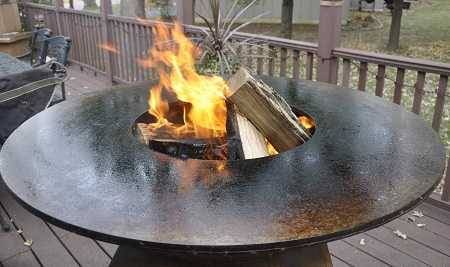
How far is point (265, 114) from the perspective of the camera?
158 centimetres

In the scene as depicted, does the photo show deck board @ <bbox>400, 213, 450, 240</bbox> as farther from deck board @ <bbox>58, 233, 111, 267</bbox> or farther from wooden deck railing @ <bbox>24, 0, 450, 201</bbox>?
deck board @ <bbox>58, 233, 111, 267</bbox>

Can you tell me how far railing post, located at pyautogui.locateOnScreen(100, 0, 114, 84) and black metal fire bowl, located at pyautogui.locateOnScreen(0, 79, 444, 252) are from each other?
452 cm

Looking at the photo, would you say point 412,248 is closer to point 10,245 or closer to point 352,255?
point 352,255

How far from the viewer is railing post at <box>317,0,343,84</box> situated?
312 cm

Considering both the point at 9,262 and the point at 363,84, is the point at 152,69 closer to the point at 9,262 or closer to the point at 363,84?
the point at 363,84

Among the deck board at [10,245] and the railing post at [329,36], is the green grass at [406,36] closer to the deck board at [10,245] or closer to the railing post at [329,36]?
the railing post at [329,36]

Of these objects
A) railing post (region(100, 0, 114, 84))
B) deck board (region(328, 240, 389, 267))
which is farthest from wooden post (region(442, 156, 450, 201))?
railing post (region(100, 0, 114, 84))

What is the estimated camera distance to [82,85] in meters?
6.29

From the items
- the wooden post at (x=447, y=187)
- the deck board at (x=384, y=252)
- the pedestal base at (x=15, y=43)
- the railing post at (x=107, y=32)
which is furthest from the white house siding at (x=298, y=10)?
the deck board at (x=384, y=252)

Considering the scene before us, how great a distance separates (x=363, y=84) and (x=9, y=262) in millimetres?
2634

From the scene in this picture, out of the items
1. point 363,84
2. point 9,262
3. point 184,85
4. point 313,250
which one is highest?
point 184,85

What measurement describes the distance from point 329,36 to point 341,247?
1.60 metres

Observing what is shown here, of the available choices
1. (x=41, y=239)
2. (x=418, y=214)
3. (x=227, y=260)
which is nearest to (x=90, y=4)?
(x=41, y=239)

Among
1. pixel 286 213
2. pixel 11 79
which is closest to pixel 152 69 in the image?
pixel 11 79
